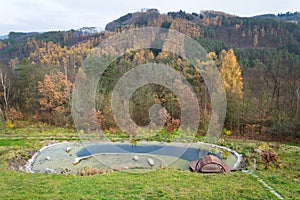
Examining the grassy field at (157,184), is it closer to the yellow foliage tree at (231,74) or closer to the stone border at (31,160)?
the stone border at (31,160)

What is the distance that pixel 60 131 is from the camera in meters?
19.1

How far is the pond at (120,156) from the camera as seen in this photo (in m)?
11.3

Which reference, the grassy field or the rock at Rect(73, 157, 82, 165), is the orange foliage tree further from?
the grassy field

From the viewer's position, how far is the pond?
1131cm

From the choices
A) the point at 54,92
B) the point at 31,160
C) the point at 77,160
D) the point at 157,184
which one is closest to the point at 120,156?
the point at 77,160

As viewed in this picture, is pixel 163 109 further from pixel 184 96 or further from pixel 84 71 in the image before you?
pixel 84 71

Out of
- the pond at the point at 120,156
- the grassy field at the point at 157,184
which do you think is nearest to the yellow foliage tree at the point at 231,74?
the pond at the point at 120,156

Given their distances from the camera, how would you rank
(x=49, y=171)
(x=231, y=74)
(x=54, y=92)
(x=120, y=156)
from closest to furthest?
(x=49, y=171), (x=120, y=156), (x=54, y=92), (x=231, y=74)

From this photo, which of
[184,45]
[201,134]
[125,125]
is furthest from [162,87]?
[184,45]

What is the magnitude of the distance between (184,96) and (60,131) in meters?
9.54

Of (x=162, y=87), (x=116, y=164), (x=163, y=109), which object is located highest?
(x=162, y=87)

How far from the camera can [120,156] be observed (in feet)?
43.0

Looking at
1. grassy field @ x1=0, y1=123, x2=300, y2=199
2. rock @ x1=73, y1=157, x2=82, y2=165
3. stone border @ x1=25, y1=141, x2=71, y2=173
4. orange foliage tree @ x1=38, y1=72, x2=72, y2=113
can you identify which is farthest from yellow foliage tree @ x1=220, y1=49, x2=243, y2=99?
stone border @ x1=25, y1=141, x2=71, y2=173

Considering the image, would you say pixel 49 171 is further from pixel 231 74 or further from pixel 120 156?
pixel 231 74
